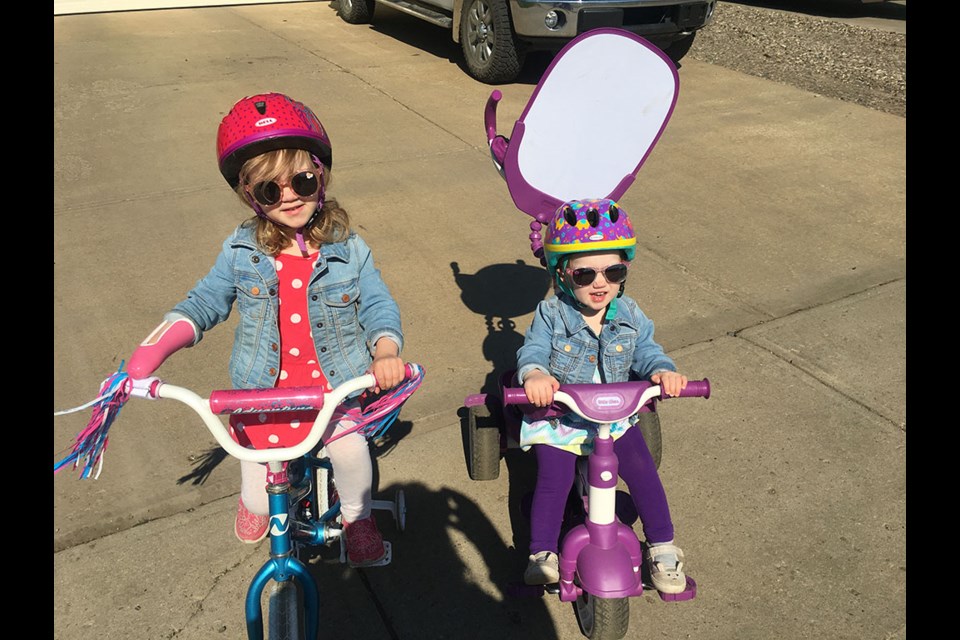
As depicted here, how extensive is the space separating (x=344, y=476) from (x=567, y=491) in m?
0.82

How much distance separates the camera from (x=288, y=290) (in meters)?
2.70

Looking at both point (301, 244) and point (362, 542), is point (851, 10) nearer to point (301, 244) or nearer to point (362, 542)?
point (301, 244)

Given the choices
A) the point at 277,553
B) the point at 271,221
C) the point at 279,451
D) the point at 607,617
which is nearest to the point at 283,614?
the point at 277,553

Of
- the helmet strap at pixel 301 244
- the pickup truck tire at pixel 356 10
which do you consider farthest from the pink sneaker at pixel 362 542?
the pickup truck tire at pixel 356 10

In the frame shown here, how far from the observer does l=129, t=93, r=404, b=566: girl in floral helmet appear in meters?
2.52

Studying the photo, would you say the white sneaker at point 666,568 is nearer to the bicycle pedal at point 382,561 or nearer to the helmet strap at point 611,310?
the helmet strap at point 611,310

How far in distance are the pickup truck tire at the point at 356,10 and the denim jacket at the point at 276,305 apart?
9521mm

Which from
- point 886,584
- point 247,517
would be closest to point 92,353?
point 247,517

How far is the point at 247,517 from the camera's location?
3123mm

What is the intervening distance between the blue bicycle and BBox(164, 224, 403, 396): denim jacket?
28cm

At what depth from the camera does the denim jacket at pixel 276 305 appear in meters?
2.65

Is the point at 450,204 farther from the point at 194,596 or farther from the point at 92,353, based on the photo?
the point at 194,596

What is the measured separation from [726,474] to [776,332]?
1.32 metres

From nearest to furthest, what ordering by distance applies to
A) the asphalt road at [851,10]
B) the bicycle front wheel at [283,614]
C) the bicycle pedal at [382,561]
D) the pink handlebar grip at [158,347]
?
the pink handlebar grip at [158,347] < the bicycle front wheel at [283,614] < the bicycle pedal at [382,561] < the asphalt road at [851,10]
